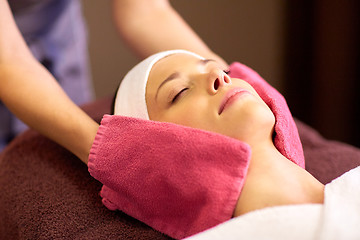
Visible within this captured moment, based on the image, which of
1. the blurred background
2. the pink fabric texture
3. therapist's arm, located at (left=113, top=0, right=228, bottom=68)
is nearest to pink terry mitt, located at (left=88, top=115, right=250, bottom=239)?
the pink fabric texture

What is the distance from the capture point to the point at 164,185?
793 millimetres

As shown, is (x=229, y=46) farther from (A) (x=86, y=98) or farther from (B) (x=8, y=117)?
(B) (x=8, y=117)

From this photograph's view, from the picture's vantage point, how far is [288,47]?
223 centimetres

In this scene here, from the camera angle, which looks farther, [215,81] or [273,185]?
[215,81]

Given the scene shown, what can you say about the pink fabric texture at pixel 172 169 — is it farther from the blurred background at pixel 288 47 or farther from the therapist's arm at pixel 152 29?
the blurred background at pixel 288 47

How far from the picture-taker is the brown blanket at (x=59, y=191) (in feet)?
2.85

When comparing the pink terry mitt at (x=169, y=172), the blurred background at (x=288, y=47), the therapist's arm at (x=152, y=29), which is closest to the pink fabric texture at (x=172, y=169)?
the pink terry mitt at (x=169, y=172)

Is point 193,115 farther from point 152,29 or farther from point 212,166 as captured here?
point 152,29

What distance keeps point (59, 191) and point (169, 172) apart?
0.28 meters

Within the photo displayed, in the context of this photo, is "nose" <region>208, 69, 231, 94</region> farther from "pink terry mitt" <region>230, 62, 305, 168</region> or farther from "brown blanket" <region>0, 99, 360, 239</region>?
"brown blanket" <region>0, 99, 360, 239</region>

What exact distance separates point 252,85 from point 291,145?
0.17m

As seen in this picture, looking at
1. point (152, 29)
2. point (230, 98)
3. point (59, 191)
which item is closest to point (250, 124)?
point (230, 98)

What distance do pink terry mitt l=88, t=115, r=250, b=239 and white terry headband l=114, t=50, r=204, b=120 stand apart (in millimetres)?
61

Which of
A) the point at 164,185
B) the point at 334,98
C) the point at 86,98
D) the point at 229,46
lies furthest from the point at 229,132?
the point at 229,46
